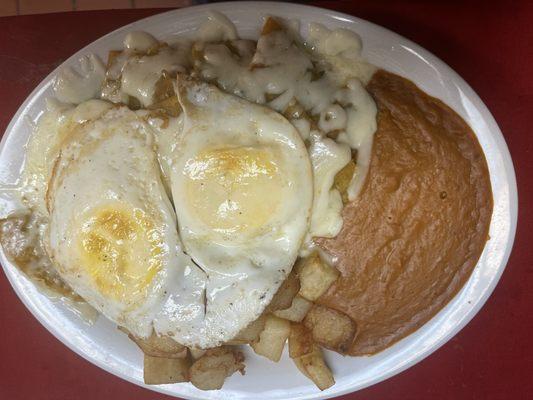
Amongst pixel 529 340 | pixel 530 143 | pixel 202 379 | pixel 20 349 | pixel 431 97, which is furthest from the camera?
Answer: pixel 20 349

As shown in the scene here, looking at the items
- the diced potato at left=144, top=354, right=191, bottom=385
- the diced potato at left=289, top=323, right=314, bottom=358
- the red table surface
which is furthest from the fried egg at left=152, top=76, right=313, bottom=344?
the red table surface

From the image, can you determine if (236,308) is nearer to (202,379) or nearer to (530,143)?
(202,379)

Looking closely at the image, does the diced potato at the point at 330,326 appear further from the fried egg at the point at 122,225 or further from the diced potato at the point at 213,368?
the fried egg at the point at 122,225

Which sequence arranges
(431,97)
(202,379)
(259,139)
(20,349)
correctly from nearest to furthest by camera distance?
(259,139) < (431,97) < (202,379) < (20,349)

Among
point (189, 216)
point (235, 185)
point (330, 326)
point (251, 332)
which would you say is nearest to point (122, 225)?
point (189, 216)

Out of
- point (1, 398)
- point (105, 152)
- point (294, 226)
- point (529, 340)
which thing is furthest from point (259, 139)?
point (1, 398)

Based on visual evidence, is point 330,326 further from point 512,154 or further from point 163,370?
point 512,154
